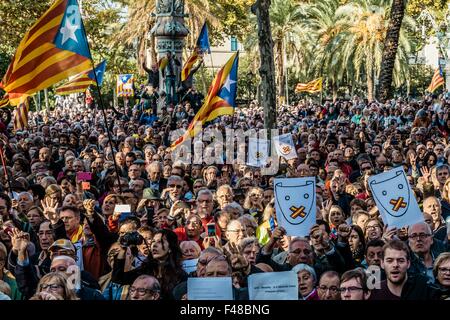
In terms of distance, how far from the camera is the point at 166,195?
39.0 ft

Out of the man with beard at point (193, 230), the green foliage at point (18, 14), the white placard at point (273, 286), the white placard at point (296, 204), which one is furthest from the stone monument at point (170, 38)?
the white placard at point (273, 286)

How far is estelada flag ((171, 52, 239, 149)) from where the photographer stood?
1472 cm

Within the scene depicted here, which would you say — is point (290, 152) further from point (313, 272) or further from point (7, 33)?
point (7, 33)

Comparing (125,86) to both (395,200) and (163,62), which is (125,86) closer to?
(163,62)

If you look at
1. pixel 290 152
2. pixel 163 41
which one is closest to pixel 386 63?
pixel 163 41

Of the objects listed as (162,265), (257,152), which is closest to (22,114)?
(257,152)

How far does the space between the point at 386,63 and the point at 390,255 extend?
2235 cm

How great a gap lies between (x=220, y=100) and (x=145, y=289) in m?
8.25

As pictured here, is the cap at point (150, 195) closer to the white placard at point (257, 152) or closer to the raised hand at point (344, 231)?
the raised hand at point (344, 231)

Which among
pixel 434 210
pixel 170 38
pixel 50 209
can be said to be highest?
pixel 170 38

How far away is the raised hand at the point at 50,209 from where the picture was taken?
32.8 feet

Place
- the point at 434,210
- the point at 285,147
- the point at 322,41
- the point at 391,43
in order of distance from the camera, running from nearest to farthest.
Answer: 1. the point at 434,210
2. the point at 285,147
3. the point at 391,43
4. the point at 322,41

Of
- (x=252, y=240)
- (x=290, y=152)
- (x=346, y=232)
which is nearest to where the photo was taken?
(x=252, y=240)

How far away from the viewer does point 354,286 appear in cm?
679
